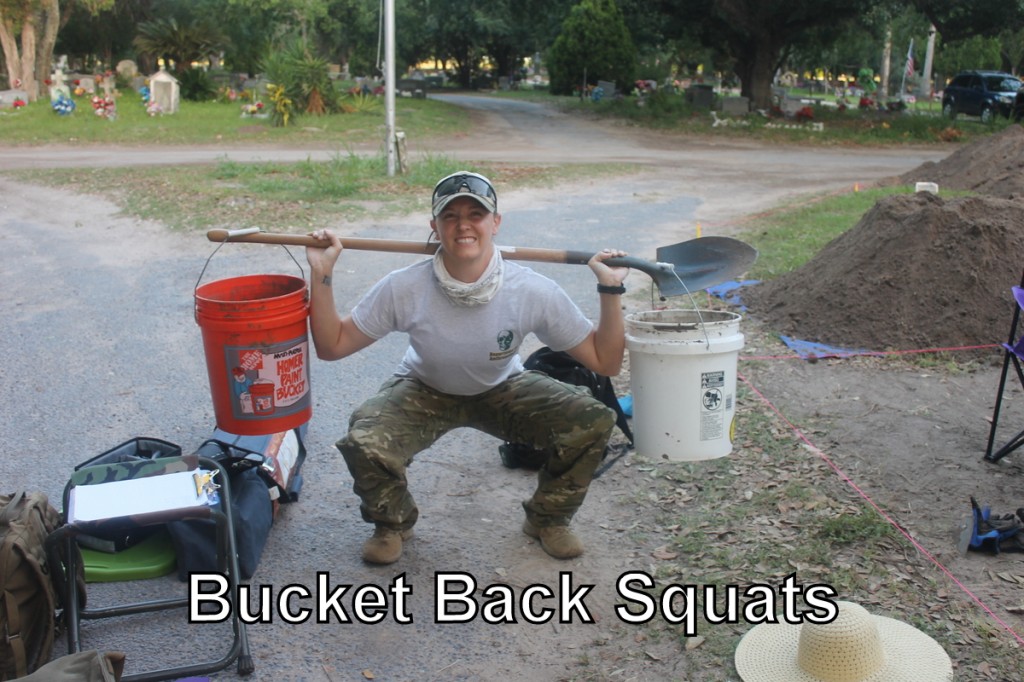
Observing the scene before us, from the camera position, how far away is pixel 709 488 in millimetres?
4336

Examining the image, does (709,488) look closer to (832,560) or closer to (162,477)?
(832,560)

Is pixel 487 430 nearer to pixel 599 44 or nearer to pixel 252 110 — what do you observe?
pixel 252 110

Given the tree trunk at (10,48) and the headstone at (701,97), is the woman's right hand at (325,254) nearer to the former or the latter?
the headstone at (701,97)

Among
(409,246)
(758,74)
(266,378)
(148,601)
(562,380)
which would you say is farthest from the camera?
(758,74)

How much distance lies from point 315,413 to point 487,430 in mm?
1789

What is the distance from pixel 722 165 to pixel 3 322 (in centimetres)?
1418

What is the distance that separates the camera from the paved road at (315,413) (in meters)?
3.16

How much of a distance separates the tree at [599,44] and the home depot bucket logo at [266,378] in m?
36.8

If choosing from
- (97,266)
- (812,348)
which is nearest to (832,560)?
(812,348)

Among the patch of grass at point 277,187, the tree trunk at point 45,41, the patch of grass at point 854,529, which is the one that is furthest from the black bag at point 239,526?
the tree trunk at point 45,41

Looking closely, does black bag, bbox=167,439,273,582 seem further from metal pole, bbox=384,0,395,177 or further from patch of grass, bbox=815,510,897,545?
metal pole, bbox=384,0,395,177

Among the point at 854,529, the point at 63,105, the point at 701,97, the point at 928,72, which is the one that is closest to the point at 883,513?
the point at 854,529

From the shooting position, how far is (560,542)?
369 centimetres

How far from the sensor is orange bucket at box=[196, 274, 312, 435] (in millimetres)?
3432
